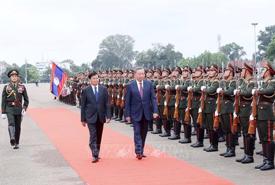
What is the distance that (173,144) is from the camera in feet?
37.1

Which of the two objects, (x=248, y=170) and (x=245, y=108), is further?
(x=245, y=108)

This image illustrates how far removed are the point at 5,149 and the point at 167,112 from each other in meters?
3.73

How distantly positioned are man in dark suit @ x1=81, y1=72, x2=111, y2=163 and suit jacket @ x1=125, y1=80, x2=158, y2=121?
16.6 inches

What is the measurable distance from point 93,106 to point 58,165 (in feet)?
4.08

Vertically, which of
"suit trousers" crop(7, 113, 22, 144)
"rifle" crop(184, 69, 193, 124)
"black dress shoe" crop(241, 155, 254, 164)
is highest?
"rifle" crop(184, 69, 193, 124)

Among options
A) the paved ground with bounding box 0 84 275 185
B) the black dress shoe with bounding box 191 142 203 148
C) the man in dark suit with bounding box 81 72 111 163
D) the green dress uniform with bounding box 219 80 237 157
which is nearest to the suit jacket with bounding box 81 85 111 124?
the man in dark suit with bounding box 81 72 111 163

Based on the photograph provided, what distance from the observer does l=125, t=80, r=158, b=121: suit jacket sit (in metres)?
9.60

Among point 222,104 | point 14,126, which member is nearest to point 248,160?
point 222,104

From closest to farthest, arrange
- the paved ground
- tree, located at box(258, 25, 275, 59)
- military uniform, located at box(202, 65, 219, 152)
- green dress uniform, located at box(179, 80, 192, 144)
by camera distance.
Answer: the paved ground → military uniform, located at box(202, 65, 219, 152) → green dress uniform, located at box(179, 80, 192, 144) → tree, located at box(258, 25, 275, 59)

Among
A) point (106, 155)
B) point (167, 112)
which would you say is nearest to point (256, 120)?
point (106, 155)

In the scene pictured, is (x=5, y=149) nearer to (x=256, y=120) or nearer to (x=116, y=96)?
(x=256, y=120)

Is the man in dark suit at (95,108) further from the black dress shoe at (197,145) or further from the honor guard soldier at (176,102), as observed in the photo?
the honor guard soldier at (176,102)

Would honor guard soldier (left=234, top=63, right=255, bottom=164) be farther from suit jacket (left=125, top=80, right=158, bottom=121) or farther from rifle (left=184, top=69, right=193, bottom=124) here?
rifle (left=184, top=69, right=193, bottom=124)

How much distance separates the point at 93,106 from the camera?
9484 mm
